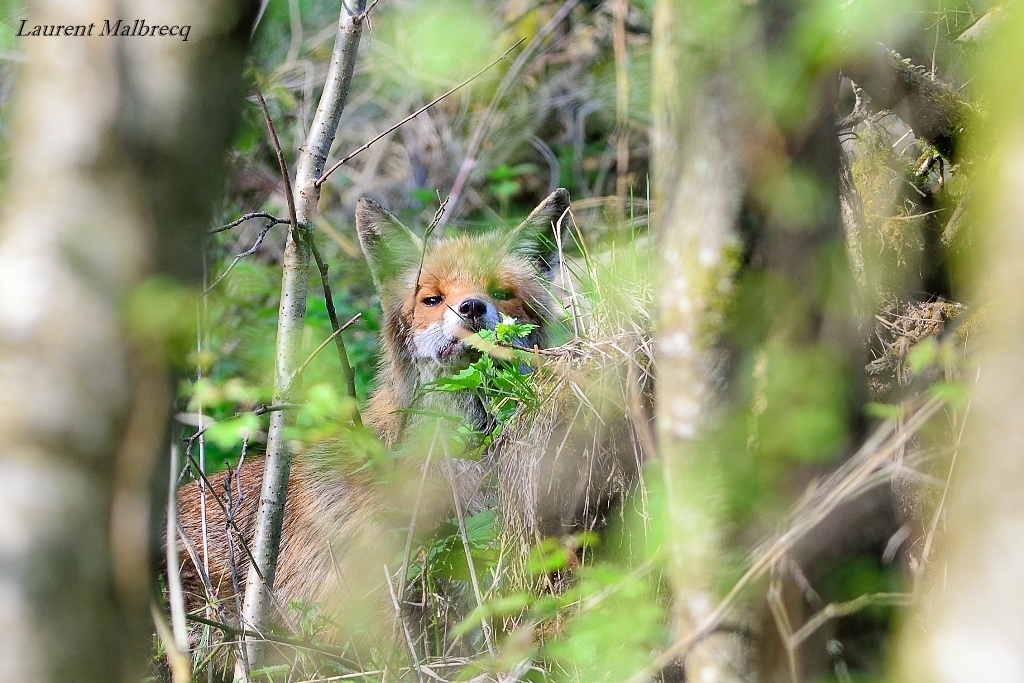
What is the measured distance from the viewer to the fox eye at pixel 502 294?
5.07m

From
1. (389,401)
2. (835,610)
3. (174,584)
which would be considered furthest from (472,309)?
(835,610)

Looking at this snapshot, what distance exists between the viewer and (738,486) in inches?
79.7

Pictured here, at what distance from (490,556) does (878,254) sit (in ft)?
6.53

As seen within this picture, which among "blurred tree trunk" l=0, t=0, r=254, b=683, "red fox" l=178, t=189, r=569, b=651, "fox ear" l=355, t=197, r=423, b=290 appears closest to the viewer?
"blurred tree trunk" l=0, t=0, r=254, b=683

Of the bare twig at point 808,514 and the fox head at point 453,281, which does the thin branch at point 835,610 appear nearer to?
the bare twig at point 808,514

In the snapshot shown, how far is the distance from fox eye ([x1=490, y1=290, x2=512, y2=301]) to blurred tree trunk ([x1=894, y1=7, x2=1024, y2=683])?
134 inches

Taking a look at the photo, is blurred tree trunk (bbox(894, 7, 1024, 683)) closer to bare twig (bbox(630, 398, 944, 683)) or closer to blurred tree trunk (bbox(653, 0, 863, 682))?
bare twig (bbox(630, 398, 944, 683))

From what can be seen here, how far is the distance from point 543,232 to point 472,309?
80 centimetres

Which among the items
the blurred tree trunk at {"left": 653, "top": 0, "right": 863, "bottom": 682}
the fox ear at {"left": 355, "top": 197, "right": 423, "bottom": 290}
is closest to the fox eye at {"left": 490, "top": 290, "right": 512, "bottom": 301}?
the fox ear at {"left": 355, "top": 197, "right": 423, "bottom": 290}

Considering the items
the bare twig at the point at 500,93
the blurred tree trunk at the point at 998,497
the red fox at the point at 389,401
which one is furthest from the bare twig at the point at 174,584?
the bare twig at the point at 500,93

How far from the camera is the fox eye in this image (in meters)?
5.07

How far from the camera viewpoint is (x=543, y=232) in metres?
5.25

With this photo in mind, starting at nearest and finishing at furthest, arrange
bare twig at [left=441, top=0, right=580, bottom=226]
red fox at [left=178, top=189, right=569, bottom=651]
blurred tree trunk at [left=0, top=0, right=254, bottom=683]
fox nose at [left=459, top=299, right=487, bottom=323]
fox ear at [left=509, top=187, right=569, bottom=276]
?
1. blurred tree trunk at [left=0, top=0, right=254, bottom=683]
2. red fox at [left=178, top=189, right=569, bottom=651]
3. fox nose at [left=459, top=299, right=487, bottom=323]
4. fox ear at [left=509, top=187, right=569, bottom=276]
5. bare twig at [left=441, top=0, right=580, bottom=226]

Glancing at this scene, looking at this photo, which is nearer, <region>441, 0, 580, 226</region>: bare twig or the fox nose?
the fox nose
